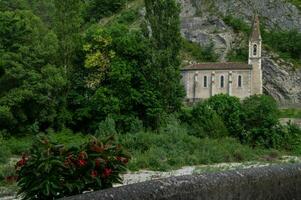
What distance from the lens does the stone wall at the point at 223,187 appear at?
5.27 meters

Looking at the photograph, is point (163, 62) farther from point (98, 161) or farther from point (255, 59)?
point (255, 59)

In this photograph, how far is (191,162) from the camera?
119 ft

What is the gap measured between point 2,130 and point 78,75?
9.58 m

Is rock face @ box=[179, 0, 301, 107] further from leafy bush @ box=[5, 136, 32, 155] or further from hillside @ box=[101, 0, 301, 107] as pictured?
leafy bush @ box=[5, 136, 32, 155]

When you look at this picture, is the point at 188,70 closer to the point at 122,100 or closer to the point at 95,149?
the point at 122,100

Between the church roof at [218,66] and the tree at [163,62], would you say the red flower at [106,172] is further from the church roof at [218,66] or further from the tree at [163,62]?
the church roof at [218,66]

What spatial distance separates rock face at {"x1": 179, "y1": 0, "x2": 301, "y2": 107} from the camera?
282ft

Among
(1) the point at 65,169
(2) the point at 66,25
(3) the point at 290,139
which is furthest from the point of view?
(3) the point at 290,139

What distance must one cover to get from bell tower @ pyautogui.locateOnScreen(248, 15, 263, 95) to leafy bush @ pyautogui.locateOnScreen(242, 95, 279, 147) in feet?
105

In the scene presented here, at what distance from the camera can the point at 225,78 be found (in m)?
82.4

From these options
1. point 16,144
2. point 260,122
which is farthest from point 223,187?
point 260,122

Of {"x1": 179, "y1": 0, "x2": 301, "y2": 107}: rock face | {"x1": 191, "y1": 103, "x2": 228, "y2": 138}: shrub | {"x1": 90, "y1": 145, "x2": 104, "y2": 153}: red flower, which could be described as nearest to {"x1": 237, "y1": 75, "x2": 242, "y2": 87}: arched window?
{"x1": 179, "y1": 0, "x2": 301, "y2": 107}: rock face

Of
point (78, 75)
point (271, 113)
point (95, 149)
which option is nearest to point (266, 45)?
point (271, 113)

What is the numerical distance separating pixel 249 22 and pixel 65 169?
93596 mm
